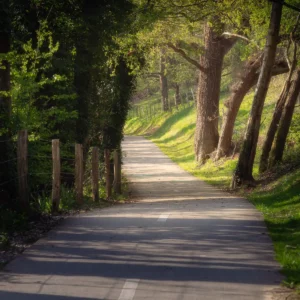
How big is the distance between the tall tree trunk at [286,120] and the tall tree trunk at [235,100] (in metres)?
5.68

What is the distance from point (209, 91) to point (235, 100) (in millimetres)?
2422

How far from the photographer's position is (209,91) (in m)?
37.2

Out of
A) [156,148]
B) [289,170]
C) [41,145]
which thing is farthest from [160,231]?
[156,148]

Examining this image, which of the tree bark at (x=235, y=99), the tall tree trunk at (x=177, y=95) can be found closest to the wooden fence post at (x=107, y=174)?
the tree bark at (x=235, y=99)

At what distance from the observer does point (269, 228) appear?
43.7ft

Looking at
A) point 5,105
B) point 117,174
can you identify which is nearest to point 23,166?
point 5,105

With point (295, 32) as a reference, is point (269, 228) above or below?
below

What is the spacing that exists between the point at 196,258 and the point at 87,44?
38.7ft

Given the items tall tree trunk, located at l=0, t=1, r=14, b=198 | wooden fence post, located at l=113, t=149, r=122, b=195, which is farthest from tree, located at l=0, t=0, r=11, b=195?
wooden fence post, located at l=113, t=149, r=122, b=195

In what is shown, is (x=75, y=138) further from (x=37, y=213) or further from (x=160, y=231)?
(x=160, y=231)

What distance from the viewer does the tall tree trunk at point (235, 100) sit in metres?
33.3

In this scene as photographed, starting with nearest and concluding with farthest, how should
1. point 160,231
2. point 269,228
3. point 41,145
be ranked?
1. point 160,231
2. point 269,228
3. point 41,145

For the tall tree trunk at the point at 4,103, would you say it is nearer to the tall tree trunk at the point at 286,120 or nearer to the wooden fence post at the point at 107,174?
the wooden fence post at the point at 107,174

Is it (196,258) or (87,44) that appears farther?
(87,44)
